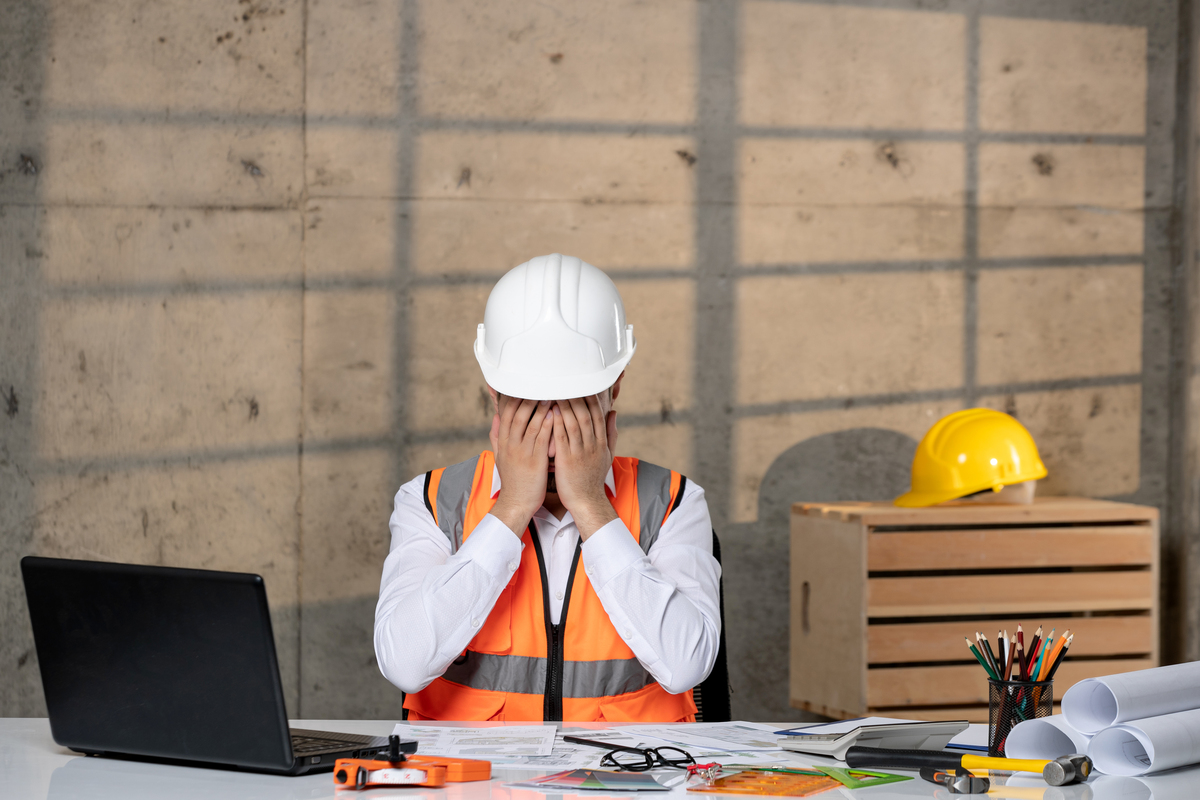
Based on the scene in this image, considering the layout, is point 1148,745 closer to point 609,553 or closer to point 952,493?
point 609,553

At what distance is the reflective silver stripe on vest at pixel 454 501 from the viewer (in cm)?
199

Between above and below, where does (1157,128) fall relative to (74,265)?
above

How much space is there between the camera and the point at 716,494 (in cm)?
393

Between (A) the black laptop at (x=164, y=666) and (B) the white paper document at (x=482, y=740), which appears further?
(B) the white paper document at (x=482, y=740)

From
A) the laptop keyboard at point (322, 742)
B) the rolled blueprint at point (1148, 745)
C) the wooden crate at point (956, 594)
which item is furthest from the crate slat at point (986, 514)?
the laptop keyboard at point (322, 742)

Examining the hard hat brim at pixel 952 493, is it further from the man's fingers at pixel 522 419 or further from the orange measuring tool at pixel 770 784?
the orange measuring tool at pixel 770 784

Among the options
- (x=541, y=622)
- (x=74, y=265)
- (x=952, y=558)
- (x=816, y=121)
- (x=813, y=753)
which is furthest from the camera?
(x=816, y=121)

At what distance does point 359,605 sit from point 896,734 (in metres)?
2.62

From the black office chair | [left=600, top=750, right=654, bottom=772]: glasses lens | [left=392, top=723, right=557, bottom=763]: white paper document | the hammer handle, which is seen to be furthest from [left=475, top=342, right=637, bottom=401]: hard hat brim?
the hammer handle

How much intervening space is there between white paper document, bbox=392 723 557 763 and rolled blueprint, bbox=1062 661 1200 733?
71 cm

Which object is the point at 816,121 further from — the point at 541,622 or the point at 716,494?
the point at 541,622

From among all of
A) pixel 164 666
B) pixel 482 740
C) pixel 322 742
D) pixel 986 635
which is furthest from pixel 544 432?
pixel 986 635

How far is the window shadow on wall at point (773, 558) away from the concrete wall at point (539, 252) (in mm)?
11

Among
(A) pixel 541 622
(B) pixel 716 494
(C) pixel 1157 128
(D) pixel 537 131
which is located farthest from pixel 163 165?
(C) pixel 1157 128
